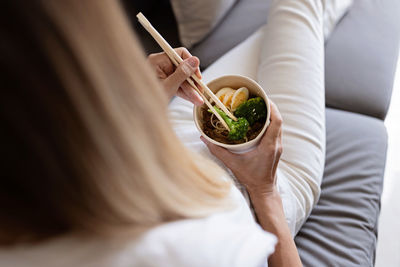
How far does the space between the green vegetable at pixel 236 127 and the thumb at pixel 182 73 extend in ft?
0.31

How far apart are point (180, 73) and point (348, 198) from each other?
51cm

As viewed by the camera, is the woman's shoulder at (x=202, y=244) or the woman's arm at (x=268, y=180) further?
the woman's arm at (x=268, y=180)

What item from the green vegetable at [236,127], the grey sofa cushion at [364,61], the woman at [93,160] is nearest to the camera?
the woman at [93,160]

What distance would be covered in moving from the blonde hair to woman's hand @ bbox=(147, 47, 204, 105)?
31 centimetres

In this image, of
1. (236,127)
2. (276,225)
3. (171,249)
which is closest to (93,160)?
(171,249)

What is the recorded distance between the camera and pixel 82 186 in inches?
12.7

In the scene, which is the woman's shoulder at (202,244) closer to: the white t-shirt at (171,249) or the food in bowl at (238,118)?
the white t-shirt at (171,249)

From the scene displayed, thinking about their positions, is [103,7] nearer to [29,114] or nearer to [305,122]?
[29,114]

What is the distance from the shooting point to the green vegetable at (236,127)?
64 centimetres

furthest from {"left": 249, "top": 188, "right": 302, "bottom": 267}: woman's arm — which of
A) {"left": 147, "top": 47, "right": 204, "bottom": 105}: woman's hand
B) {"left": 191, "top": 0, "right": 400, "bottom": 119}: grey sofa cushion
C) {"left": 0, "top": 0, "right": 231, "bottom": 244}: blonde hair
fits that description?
{"left": 191, "top": 0, "right": 400, "bottom": 119}: grey sofa cushion

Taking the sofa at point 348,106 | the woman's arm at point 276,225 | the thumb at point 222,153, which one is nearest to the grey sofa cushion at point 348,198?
the sofa at point 348,106

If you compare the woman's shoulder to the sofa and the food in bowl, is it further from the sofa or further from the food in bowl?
the sofa

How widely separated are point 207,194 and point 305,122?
48 centimetres

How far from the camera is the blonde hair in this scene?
28 centimetres
